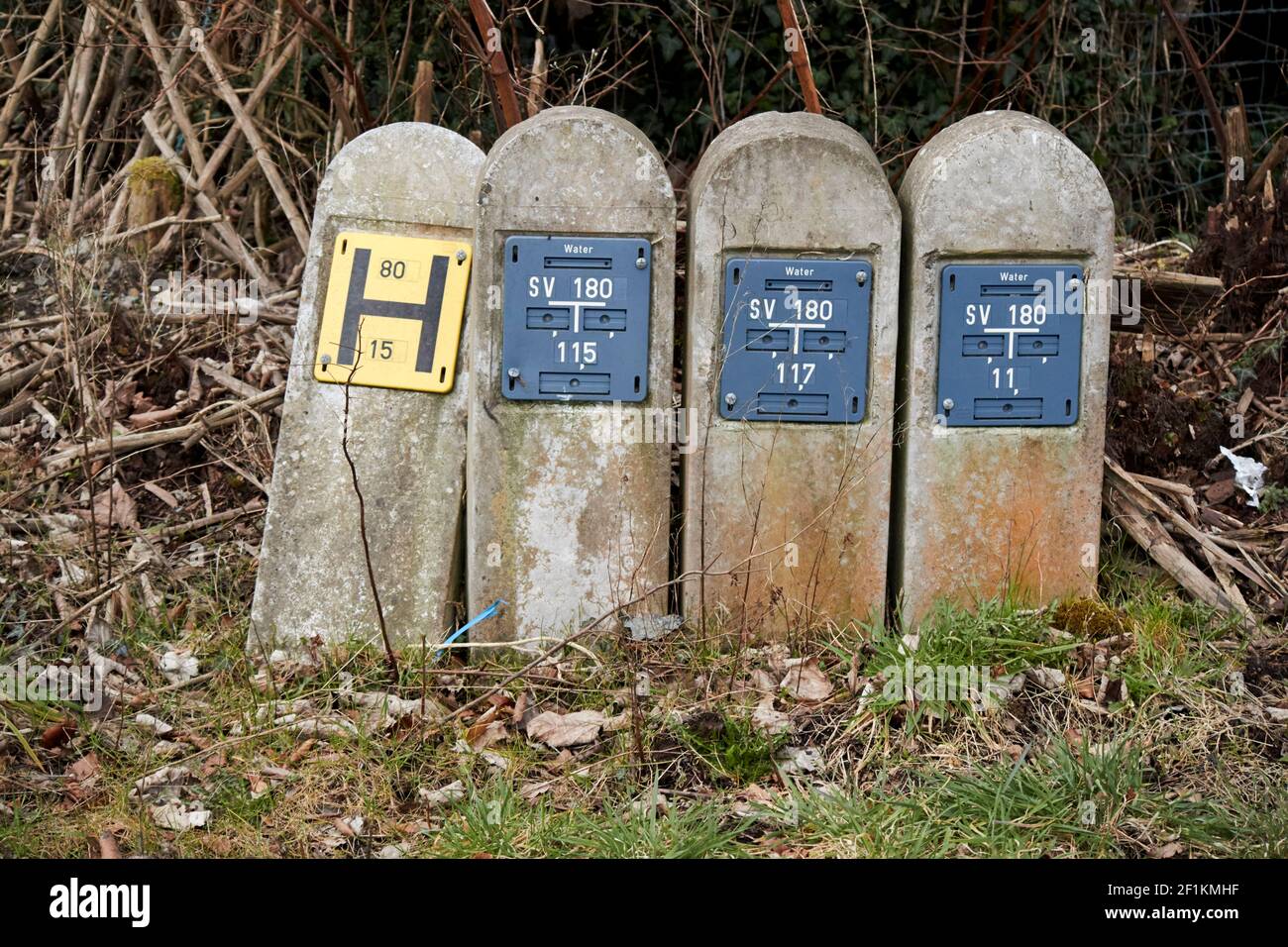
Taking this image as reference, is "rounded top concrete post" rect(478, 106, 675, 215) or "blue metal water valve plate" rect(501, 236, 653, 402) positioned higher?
"rounded top concrete post" rect(478, 106, 675, 215)

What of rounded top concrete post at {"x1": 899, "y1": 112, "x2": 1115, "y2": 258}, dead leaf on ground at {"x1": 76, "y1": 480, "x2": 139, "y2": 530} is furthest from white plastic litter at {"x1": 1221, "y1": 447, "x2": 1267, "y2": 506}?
dead leaf on ground at {"x1": 76, "y1": 480, "x2": 139, "y2": 530}

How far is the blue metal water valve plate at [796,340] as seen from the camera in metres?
4.18

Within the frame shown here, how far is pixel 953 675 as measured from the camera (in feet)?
12.9

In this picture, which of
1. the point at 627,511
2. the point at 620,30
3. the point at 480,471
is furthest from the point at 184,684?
the point at 620,30

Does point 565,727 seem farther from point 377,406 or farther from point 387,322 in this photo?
point 387,322

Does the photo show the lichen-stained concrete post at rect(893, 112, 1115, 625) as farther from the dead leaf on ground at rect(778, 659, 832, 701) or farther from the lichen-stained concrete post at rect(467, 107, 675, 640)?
the lichen-stained concrete post at rect(467, 107, 675, 640)

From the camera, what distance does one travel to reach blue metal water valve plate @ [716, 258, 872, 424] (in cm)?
418

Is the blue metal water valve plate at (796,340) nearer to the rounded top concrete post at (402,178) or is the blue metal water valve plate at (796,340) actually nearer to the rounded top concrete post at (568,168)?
the rounded top concrete post at (568,168)

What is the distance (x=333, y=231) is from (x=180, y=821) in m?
2.08

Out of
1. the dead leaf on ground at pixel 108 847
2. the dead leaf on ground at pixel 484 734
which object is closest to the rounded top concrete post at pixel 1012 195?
the dead leaf on ground at pixel 484 734

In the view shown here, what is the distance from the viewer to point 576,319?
4.21m

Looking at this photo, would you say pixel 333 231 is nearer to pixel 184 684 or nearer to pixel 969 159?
pixel 184 684

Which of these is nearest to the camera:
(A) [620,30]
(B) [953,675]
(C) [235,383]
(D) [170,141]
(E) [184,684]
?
(B) [953,675]

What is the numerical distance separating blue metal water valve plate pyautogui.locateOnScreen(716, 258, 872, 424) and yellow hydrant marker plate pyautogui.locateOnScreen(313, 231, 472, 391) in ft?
3.27
